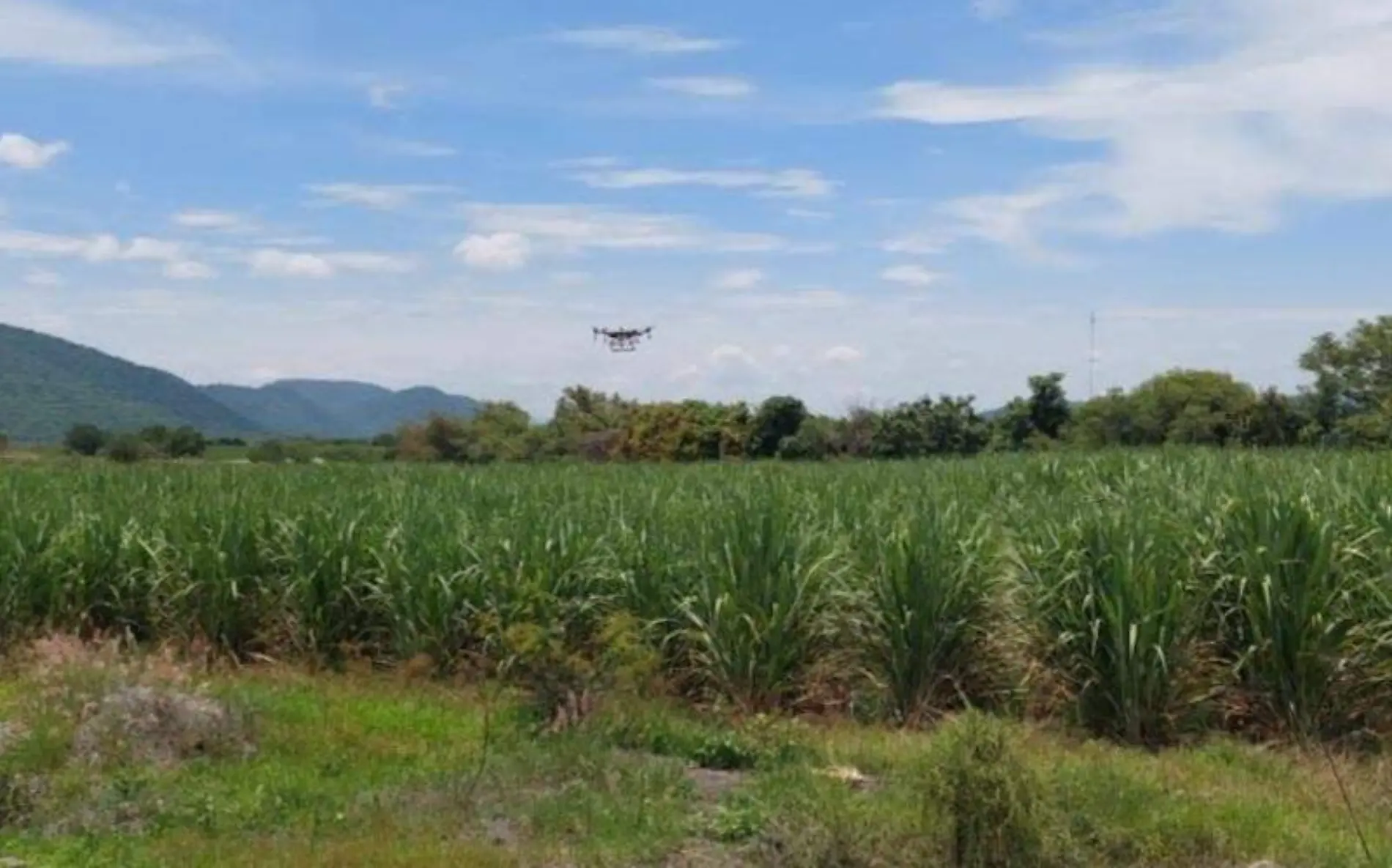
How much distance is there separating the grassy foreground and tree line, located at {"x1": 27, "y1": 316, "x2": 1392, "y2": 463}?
4048cm

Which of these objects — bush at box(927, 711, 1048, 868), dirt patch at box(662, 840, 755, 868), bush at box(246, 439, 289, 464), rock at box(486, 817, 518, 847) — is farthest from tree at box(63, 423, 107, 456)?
bush at box(927, 711, 1048, 868)

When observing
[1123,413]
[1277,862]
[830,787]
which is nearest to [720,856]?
[830,787]

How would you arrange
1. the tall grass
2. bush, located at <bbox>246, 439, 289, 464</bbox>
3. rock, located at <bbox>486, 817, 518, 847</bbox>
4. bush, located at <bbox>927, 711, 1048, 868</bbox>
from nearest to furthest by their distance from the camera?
bush, located at <bbox>927, 711, 1048, 868</bbox>, rock, located at <bbox>486, 817, 518, 847</bbox>, the tall grass, bush, located at <bbox>246, 439, 289, 464</bbox>

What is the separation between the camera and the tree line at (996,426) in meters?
52.7

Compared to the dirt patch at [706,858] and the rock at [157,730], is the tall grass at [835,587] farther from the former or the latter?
the dirt patch at [706,858]

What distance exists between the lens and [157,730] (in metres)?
8.05

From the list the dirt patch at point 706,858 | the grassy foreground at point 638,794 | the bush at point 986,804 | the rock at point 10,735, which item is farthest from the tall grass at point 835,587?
the bush at point 986,804

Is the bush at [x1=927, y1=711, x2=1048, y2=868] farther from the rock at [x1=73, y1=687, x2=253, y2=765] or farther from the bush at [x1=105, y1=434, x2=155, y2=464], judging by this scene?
the bush at [x1=105, y1=434, x2=155, y2=464]

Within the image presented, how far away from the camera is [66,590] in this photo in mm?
12617

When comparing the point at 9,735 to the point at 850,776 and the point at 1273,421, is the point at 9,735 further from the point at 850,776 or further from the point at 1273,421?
the point at 1273,421

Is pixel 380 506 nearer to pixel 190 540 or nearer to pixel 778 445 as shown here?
pixel 190 540

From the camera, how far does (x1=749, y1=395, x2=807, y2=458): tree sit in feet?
205

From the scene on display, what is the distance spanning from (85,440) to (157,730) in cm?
5779

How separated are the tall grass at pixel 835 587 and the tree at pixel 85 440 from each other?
47.2 m
